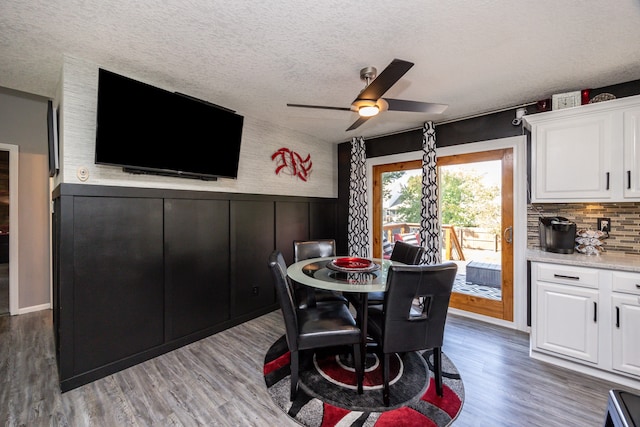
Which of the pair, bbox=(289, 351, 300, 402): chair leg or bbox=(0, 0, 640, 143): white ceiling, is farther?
bbox=(289, 351, 300, 402): chair leg

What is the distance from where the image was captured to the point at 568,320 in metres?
2.33

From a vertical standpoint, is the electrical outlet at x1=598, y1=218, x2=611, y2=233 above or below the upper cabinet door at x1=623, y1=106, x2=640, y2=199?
below

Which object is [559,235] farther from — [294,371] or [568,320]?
[294,371]

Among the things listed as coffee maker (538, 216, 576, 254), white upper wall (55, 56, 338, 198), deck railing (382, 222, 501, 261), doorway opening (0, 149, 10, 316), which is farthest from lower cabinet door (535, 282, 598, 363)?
doorway opening (0, 149, 10, 316)

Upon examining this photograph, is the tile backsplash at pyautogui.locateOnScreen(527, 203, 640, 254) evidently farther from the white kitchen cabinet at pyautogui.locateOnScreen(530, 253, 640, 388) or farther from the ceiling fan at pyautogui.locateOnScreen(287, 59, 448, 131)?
the ceiling fan at pyautogui.locateOnScreen(287, 59, 448, 131)

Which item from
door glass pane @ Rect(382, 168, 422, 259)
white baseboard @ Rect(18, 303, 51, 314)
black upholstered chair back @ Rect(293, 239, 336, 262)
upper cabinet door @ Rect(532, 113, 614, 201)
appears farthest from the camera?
door glass pane @ Rect(382, 168, 422, 259)

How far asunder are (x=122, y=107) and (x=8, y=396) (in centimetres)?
233

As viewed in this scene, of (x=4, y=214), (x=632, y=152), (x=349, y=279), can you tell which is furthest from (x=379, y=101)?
(x=4, y=214)

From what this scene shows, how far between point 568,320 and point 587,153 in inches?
60.0

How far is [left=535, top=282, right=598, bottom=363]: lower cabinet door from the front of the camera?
2227mm

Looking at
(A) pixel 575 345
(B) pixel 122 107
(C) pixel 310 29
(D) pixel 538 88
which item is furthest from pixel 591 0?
(B) pixel 122 107

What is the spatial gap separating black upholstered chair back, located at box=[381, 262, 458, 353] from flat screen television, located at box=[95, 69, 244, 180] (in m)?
A: 2.25

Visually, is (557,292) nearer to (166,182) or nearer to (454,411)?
(454,411)

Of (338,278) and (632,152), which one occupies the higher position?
(632,152)
